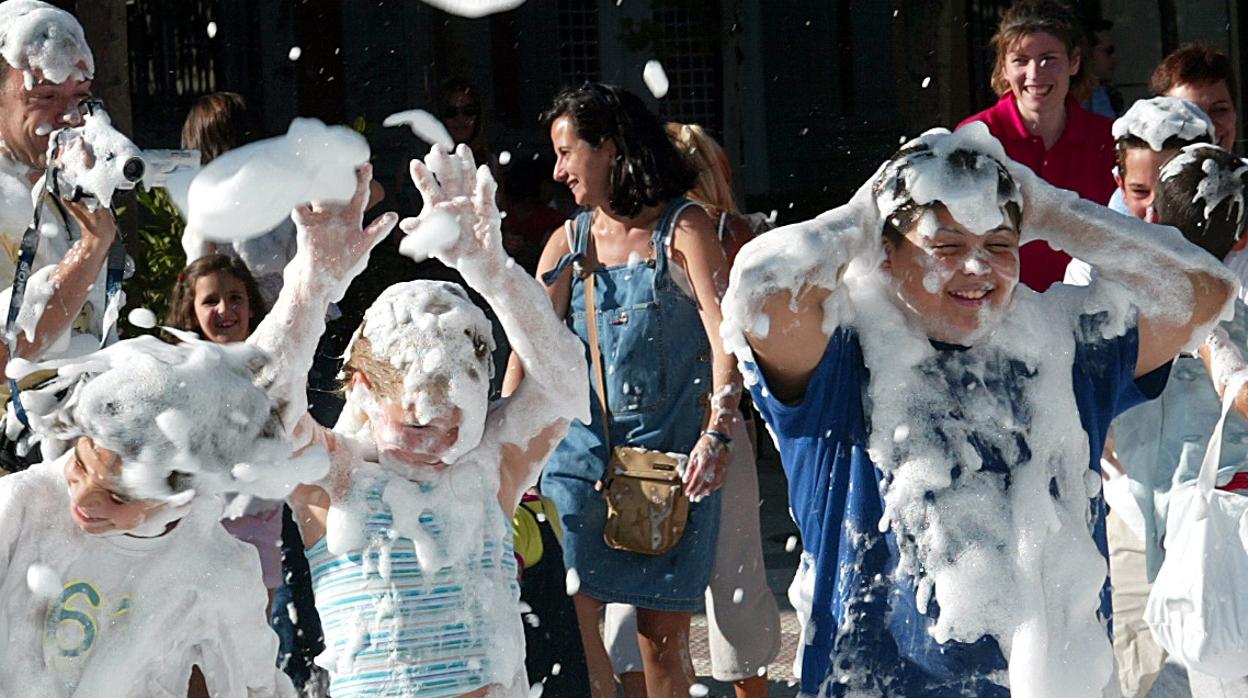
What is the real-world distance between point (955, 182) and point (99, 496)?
148cm

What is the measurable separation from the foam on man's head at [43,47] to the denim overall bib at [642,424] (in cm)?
142

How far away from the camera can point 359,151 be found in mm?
3658

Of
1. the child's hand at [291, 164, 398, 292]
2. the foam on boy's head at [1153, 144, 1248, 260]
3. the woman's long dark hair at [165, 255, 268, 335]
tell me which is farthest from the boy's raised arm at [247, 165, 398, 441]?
the foam on boy's head at [1153, 144, 1248, 260]

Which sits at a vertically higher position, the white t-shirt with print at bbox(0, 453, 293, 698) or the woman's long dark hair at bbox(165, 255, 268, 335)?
the woman's long dark hair at bbox(165, 255, 268, 335)

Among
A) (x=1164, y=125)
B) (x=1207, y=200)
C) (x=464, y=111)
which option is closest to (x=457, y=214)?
(x=1207, y=200)

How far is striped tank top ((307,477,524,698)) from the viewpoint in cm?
355

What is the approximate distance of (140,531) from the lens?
10.2ft

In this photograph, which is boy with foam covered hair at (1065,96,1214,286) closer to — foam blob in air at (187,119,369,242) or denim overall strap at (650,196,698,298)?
denim overall strap at (650,196,698,298)

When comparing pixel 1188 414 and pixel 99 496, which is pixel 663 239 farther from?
pixel 99 496

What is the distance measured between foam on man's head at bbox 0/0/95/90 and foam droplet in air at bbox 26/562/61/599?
134cm

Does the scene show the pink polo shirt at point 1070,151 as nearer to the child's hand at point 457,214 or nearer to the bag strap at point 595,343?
the bag strap at point 595,343

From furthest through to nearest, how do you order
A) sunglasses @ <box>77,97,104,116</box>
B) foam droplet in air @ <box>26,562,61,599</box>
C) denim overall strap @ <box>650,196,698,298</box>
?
denim overall strap @ <box>650,196,698,298</box> → sunglasses @ <box>77,97,104,116</box> → foam droplet in air @ <box>26,562,61,599</box>

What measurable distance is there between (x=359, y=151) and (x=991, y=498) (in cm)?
130

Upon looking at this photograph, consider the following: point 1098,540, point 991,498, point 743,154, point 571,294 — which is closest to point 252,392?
point 991,498
